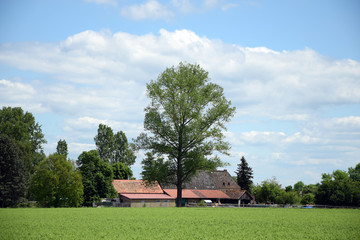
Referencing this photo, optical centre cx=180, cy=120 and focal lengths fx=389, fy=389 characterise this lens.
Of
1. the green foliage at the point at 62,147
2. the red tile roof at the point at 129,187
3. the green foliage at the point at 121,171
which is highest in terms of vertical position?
the green foliage at the point at 62,147

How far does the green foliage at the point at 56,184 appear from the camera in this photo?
Answer: 65438 mm

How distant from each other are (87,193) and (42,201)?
8467 millimetres

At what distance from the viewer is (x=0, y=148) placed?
65.8 metres

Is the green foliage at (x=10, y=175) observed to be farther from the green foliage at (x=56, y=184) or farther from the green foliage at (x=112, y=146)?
the green foliage at (x=112, y=146)

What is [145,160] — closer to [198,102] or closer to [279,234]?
[198,102]

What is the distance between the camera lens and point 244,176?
10931cm

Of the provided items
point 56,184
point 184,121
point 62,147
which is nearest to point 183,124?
point 184,121

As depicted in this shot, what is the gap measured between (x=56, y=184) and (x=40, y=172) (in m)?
3.34

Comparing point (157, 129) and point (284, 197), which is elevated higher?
point (157, 129)

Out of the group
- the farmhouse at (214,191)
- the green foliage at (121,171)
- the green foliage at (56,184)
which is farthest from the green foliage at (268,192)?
the green foliage at (56,184)

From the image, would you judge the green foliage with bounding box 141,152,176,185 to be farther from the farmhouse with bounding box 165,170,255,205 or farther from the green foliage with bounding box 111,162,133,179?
the green foliage with bounding box 111,162,133,179

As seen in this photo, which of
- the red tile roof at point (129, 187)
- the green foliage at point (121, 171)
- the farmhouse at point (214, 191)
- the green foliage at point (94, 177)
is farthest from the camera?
the green foliage at point (121, 171)

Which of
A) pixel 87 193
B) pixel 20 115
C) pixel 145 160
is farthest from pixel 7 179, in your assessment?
pixel 145 160

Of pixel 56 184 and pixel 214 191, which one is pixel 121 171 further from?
pixel 56 184
